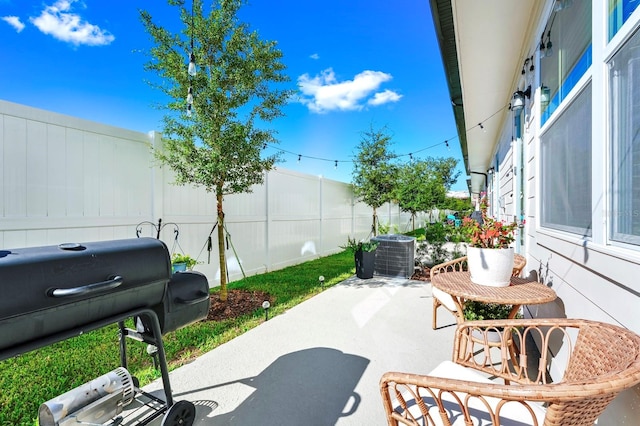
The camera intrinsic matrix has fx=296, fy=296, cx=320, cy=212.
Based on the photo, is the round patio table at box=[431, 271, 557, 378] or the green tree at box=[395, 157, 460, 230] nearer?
the round patio table at box=[431, 271, 557, 378]

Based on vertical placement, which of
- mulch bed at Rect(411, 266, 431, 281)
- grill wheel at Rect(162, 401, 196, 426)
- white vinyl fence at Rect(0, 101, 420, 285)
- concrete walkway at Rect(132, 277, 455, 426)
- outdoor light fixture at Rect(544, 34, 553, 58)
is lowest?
concrete walkway at Rect(132, 277, 455, 426)

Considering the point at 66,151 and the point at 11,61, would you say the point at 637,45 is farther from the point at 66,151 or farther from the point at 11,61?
the point at 11,61

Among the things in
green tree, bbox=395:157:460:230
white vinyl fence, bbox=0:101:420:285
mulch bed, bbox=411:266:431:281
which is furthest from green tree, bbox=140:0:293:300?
green tree, bbox=395:157:460:230

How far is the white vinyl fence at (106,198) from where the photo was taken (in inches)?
120

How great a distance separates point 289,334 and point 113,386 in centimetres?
186

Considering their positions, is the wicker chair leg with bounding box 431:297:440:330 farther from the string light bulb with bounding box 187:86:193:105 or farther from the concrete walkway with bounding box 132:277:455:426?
the string light bulb with bounding box 187:86:193:105

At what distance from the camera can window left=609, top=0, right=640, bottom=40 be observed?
50.2 inches

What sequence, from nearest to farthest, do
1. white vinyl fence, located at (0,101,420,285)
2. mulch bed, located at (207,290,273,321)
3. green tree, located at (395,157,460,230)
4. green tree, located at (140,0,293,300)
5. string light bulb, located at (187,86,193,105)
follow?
white vinyl fence, located at (0,101,420,285), string light bulb, located at (187,86,193,105), green tree, located at (140,0,293,300), mulch bed, located at (207,290,273,321), green tree, located at (395,157,460,230)

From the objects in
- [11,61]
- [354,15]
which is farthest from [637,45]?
[11,61]

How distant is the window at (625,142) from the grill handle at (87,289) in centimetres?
223

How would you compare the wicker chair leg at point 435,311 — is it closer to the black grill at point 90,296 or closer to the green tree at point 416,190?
the black grill at point 90,296

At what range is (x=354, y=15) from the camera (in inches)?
268

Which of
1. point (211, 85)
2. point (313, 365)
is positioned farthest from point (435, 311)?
point (211, 85)

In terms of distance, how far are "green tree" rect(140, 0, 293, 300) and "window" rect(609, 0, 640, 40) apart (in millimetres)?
3320
